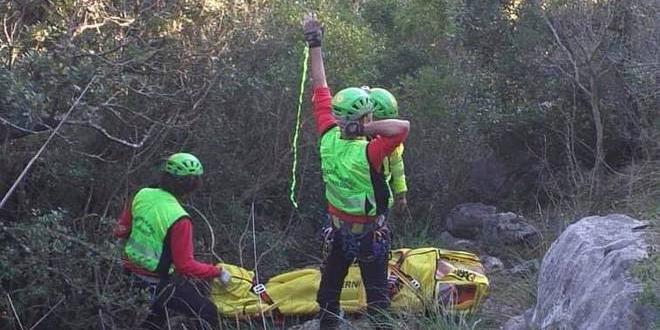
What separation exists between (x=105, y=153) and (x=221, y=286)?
126 centimetres

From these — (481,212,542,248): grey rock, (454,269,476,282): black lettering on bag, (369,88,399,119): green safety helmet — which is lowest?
(481,212,542,248): grey rock

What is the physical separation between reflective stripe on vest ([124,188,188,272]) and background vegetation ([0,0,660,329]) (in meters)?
0.18

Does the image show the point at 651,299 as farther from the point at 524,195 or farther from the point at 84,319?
the point at 524,195

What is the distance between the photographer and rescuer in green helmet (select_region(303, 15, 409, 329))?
20.2 feet

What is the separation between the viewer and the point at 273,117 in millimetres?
8547

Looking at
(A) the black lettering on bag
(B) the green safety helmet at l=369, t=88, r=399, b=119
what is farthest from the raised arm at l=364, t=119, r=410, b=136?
(A) the black lettering on bag

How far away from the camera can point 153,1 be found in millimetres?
7039

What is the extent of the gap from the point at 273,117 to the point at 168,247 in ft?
6.96

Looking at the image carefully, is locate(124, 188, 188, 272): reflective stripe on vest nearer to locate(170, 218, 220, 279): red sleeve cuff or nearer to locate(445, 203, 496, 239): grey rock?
locate(170, 218, 220, 279): red sleeve cuff

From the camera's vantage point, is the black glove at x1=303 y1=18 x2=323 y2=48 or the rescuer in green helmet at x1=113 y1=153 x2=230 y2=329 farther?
the rescuer in green helmet at x1=113 y1=153 x2=230 y2=329

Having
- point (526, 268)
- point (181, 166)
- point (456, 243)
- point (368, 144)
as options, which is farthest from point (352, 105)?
point (456, 243)

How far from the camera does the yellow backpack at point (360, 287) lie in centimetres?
711

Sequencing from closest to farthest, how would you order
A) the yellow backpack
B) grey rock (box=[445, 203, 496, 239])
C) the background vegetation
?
the background vegetation < the yellow backpack < grey rock (box=[445, 203, 496, 239])

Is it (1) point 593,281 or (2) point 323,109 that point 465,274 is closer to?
(2) point 323,109
